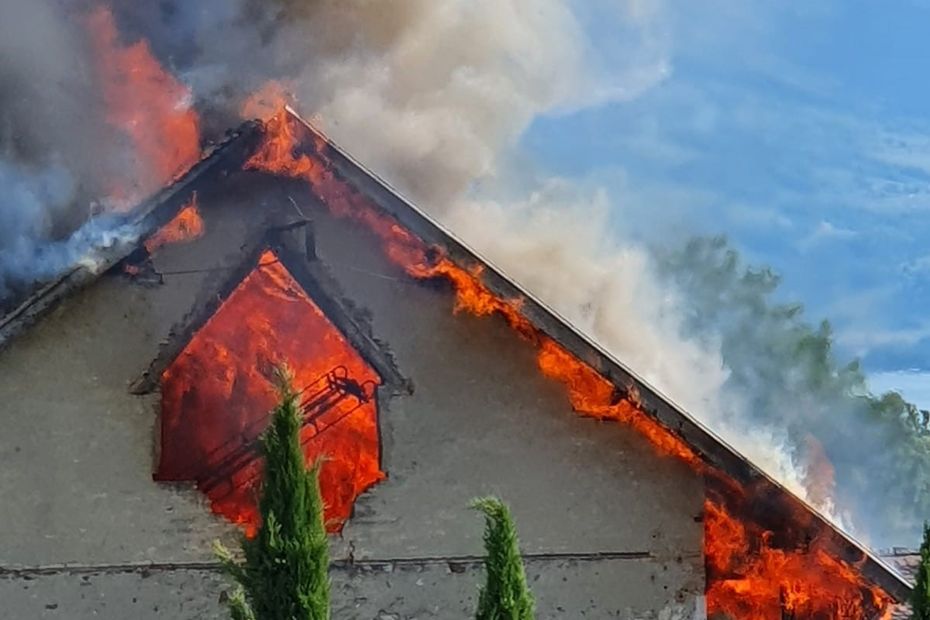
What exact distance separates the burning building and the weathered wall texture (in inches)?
0.6

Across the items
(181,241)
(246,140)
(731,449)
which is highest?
(246,140)

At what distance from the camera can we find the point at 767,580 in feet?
31.8

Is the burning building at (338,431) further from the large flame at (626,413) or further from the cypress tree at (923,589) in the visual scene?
the cypress tree at (923,589)

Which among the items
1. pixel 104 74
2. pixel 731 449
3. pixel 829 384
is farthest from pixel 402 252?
pixel 829 384

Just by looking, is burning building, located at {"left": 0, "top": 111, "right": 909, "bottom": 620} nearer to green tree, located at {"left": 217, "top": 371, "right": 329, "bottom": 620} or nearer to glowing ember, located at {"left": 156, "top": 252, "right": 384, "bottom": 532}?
glowing ember, located at {"left": 156, "top": 252, "right": 384, "bottom": 532}

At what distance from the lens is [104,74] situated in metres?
13.4

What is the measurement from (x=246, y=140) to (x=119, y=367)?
6.80ft

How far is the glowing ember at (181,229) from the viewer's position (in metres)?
9.69

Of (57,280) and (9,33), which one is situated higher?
(9,33)

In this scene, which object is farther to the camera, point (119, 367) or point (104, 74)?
point (104, 74)

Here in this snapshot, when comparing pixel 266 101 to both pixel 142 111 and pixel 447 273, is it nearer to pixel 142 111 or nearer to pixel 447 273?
pixel 142 111

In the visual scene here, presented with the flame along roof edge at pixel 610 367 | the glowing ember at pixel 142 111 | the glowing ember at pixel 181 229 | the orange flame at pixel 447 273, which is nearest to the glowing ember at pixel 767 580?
the flame along roof edge at pixel 610 367

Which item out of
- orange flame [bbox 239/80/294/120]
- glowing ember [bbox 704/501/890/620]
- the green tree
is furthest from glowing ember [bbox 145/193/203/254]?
glowing ember [bbox 704/501/890/620]

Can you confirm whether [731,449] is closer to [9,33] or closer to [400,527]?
[400,527]
